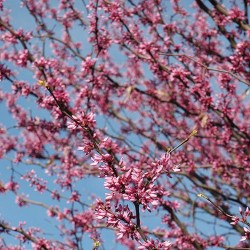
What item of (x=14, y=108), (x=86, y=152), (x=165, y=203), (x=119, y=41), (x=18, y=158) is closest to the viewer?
(x=86, y=152)

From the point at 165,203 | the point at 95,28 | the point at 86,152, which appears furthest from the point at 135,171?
the point at 95,28

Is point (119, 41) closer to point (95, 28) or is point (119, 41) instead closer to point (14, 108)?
point (95, 28)

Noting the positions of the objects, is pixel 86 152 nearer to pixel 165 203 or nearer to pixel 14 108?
pixel 165 203

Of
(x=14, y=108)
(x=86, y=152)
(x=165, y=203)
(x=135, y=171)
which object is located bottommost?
(x=135, y=171)

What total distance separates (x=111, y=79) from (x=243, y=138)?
9.73 feet

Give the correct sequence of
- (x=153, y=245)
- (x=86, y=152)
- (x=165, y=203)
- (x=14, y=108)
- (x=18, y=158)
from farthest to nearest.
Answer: (x=14, y=108)
(x=18, y=158)
(x=165, y=203)
(x=86, y=152)
(x=153, y=245)

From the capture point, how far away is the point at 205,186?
8852 millimetres

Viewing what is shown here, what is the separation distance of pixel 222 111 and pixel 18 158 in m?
5.66

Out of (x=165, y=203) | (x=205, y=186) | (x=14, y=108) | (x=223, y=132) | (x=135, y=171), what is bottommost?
(x=135, y=171)

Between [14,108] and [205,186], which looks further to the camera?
[14,108]

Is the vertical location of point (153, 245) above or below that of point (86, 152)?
below

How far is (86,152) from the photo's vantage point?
135 inches

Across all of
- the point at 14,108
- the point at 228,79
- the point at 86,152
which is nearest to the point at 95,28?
the point at 228,79

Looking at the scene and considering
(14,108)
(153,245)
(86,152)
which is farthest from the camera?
(14,108)
